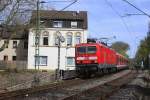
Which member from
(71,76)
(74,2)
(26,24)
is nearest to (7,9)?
(26,24)

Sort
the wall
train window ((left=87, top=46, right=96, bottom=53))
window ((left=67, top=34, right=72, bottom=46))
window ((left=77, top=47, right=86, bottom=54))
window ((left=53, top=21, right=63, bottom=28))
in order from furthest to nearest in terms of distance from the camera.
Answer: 1. window ((left=53, top=21, right=63, bottom=28))
2. window ((left=67, top=34, right=72, bottom=46))
3. the wall
4. window ((left=77, top=47, right=86, bottom=54))
5. train window ((left=87, top=46, right=96, bottom=53))

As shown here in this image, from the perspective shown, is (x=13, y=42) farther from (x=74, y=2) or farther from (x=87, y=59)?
(x=74, y=2)

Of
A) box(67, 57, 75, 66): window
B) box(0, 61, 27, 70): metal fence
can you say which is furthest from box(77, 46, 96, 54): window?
box(67, 57, 75, 66): window

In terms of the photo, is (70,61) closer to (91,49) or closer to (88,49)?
(88,49)

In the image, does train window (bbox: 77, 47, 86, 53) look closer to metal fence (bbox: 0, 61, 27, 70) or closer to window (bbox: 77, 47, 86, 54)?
window (bbox: 77, 47, 86, 54)

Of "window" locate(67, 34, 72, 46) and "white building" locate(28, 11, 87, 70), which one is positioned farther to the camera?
"window" locate(67, 34, 72, 46)

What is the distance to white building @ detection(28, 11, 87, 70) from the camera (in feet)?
275

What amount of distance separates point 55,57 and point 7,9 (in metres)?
35.4

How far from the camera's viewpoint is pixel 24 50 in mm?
91688

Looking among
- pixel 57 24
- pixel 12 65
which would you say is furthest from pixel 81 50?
pixel 57 24

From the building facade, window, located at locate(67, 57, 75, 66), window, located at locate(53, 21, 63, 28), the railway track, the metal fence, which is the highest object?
window, located at locate(53, 21, 63, 28)

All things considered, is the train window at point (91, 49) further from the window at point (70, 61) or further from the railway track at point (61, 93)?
the window at point (70, 61)

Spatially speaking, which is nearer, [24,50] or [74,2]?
[74,2]

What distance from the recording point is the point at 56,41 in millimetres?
83938
